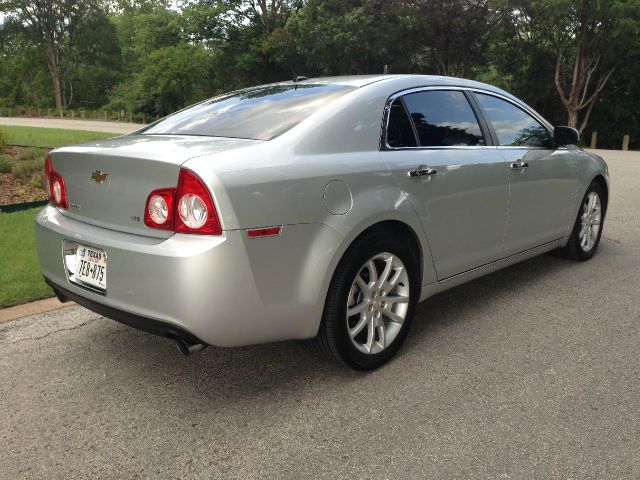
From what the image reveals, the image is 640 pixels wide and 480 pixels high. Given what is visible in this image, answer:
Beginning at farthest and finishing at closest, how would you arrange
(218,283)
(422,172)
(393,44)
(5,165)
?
1. (393,44)
2. (5,165)
3. (422,172)
4. (218,283)

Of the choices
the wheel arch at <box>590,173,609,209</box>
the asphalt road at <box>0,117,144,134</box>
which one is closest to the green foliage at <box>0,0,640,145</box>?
the wheel arch at <box>590,173,609,209</box>

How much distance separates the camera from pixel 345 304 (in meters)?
2.92

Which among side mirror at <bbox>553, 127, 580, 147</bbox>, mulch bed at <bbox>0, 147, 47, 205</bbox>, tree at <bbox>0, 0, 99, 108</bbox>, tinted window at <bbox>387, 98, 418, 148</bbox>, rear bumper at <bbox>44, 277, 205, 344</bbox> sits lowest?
mulch bed at <bbox>0, 147, 47, 205</bbox>

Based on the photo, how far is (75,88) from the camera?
65312 millimetres

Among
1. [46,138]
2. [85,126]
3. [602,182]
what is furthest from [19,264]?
[85,126]

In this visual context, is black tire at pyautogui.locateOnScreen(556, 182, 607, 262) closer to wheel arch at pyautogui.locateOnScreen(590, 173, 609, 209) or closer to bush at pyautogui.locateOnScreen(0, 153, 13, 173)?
wheel arch at pyautogui.locateOnScreen(590, 173, 609, 209)

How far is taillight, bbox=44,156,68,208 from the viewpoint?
10.1 ft

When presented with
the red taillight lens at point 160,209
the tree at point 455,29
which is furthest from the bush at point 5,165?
the tree at point 455,29

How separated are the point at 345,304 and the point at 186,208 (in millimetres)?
949

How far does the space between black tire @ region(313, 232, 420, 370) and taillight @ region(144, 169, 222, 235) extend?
0.73m

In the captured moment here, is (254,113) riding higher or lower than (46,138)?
higher

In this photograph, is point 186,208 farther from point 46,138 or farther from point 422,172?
point 46,138

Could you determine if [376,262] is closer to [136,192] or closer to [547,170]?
[136,192]

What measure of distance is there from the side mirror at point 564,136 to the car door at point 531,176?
0.21ft
